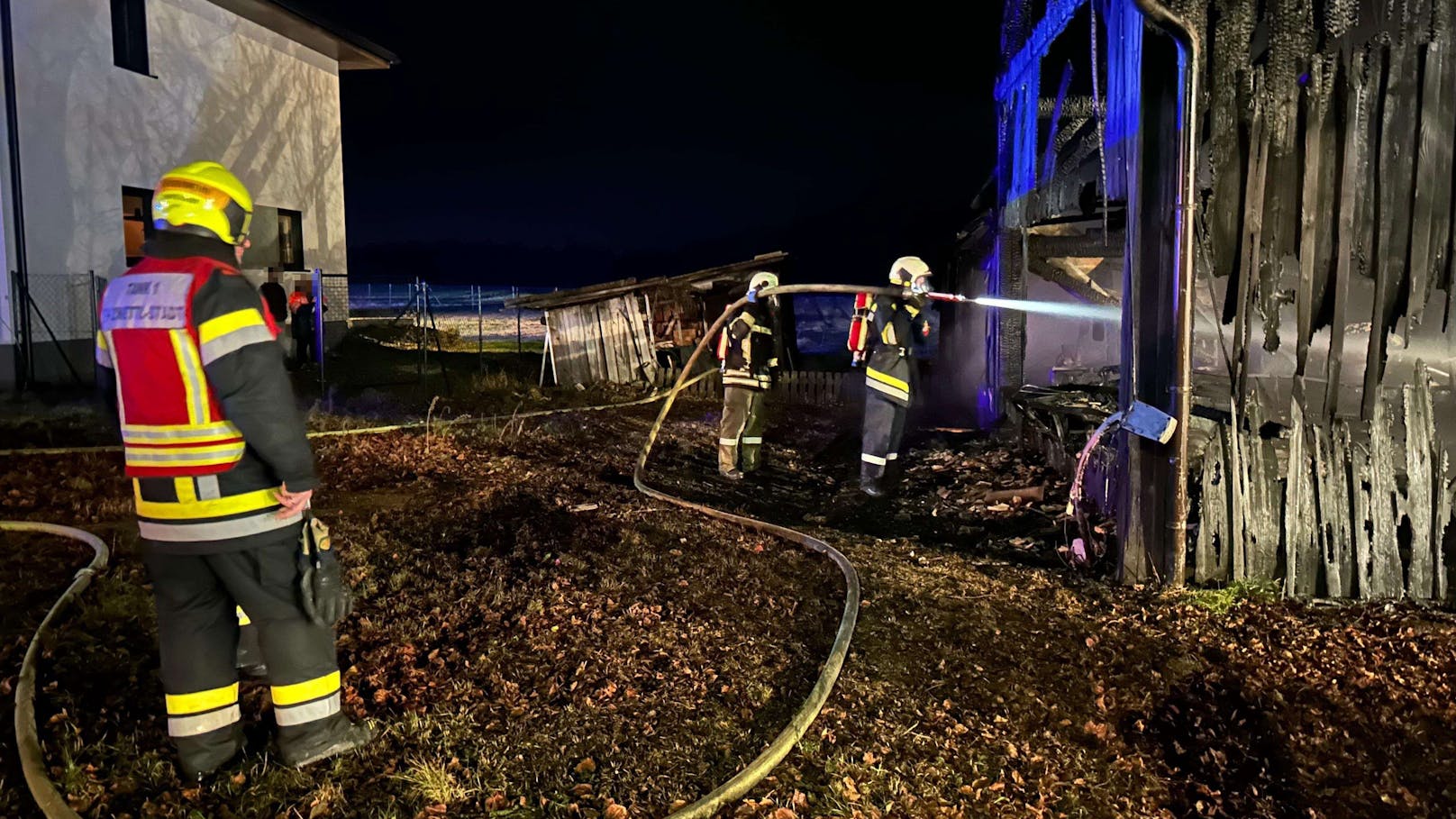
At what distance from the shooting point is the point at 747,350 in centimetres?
830

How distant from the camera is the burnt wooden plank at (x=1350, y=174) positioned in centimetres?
445

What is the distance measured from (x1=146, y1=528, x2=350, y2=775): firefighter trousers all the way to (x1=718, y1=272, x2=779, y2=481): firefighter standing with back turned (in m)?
5.60

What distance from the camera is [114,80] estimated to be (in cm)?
1289

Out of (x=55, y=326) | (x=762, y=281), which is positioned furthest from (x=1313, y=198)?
(x=55, y=326)

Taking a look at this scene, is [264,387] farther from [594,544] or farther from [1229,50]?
[1229,50]

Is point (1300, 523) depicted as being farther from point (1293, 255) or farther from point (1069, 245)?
point (1069, 245)

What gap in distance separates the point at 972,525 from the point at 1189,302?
8.35 feet

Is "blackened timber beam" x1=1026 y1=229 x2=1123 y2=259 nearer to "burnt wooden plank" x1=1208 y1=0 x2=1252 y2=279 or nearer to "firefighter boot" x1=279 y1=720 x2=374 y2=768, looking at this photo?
"burnt wooden plank" x1=1208 y1=0 x2=1252 y2=279

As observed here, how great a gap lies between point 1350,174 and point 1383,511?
1.77 metres

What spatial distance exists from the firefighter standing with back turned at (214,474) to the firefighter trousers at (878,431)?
5.27 metres

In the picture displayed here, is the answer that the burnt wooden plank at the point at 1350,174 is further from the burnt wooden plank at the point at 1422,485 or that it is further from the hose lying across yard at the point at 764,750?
the hose lying across yard at the point at 764,750

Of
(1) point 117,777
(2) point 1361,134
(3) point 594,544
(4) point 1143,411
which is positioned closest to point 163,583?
(1) point 117,777

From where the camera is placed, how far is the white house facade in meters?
11.8

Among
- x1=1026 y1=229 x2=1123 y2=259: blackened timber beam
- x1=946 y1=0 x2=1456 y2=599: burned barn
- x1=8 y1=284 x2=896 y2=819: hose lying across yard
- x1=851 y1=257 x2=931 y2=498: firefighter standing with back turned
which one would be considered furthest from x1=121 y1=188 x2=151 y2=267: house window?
x1=946 y1=0 x2=1456 y2=599: burned barn
